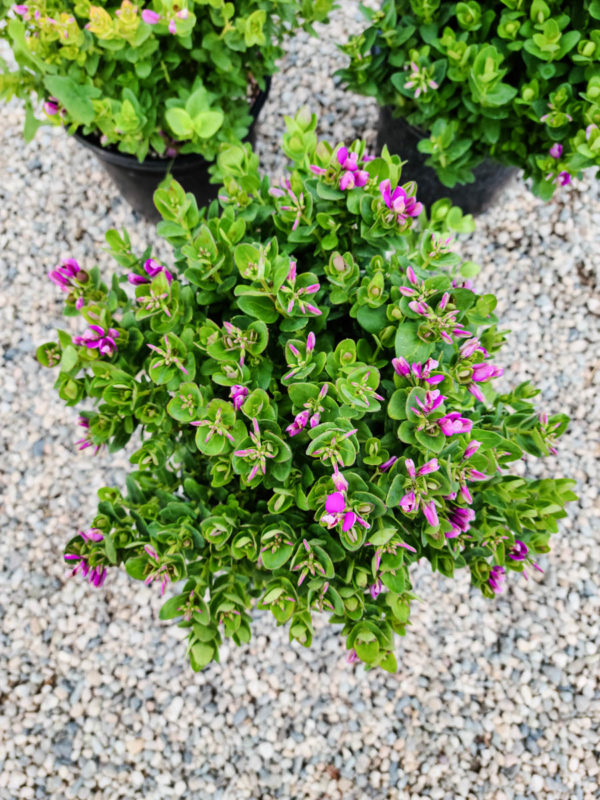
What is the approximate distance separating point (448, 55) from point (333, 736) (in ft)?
7.26

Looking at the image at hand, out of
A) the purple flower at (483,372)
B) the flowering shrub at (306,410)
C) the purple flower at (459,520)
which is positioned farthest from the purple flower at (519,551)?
the purple flower at (483,372)

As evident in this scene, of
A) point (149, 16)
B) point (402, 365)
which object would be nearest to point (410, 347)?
point (402, 365)

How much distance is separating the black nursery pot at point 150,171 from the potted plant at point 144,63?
120 mm

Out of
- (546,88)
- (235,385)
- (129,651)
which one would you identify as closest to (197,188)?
(546,88)

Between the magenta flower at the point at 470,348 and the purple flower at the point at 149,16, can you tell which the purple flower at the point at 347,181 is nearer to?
the magenta flower at the point at 470,348

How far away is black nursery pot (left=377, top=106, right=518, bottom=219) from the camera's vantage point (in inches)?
103

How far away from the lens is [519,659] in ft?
7.88

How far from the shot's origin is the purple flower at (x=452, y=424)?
4.36 feet

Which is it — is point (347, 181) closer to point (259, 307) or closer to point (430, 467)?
point (259, 307)

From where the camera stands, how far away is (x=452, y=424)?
133 centimetres

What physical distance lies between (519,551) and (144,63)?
1.69 m

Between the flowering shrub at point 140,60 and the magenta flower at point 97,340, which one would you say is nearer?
the magenta flower at point 97,340

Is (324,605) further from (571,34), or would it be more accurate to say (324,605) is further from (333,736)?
(571,34)

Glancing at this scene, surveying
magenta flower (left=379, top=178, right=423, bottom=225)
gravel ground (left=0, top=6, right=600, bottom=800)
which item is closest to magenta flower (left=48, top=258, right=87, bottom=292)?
magenta flower (left=379, top=178, right=423, bottom=225)
